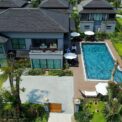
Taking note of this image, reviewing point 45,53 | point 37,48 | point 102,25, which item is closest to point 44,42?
point 37,48

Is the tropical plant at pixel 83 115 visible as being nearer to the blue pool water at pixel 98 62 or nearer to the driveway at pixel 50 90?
the driveway at pixel 50 90

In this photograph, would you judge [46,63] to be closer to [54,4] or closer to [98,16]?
[54,4]

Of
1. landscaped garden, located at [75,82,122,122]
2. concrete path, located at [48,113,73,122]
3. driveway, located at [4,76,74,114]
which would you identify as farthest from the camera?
driveway, located at [4,76,74,114]

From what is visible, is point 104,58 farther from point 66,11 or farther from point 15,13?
point 15,13

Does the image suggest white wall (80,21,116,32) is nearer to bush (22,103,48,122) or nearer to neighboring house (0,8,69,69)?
neighboring house (0,8,69,69)

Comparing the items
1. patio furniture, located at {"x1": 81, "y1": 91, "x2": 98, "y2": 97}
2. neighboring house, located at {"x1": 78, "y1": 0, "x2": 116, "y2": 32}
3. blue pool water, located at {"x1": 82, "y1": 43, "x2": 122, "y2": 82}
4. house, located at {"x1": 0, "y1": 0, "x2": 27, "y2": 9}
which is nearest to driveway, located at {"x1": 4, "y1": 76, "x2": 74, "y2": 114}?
patio furniture, located at {"x1": 81, "y1": 91, "x2": 98, "y2": 97}

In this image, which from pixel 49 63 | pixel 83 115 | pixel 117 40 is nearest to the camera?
pixel 83 115

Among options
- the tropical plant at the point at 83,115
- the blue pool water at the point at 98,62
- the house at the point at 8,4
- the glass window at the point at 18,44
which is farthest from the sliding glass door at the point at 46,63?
the house at the point at 8,4

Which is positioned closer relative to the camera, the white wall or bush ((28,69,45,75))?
bush ((28,69,45,75))

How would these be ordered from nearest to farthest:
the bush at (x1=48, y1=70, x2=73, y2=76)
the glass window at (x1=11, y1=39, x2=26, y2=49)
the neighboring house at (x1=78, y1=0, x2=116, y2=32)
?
the bush at (x1=48, y1=70, x2=73, y2=76) → the glass window at (x1=11, y1=39, x2=26, y2=49) → the neighboring house at (x1=78, y1=0, x2=116, y2=32)
